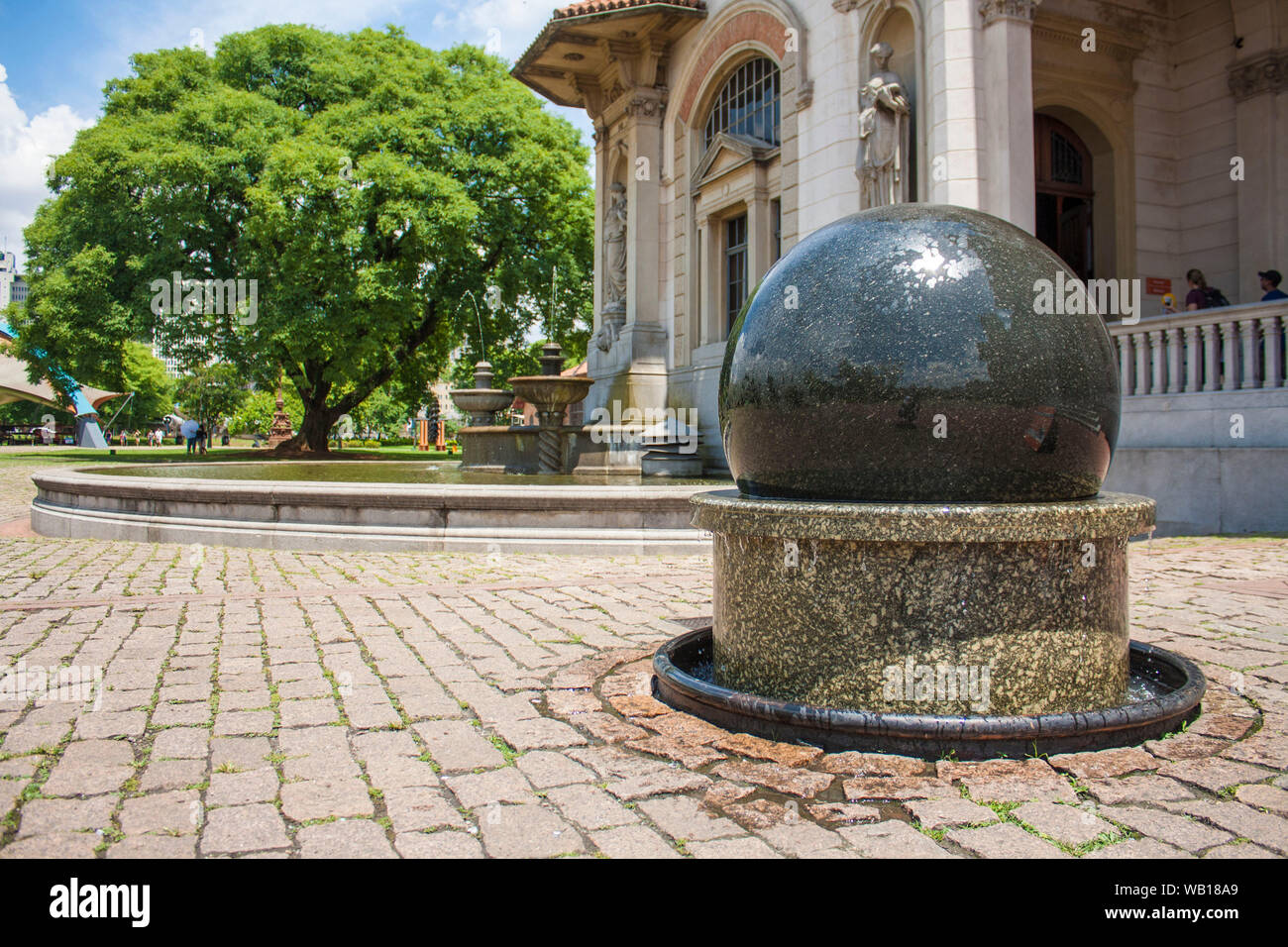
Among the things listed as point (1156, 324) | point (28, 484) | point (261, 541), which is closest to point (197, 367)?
point (28, 484)

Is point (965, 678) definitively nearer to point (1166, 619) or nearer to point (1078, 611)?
point (1078, 611)

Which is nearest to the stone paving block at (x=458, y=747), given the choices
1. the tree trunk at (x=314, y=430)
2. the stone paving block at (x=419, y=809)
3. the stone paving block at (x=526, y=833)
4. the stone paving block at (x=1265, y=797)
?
→ the stone paving block at (x=419, y=809)

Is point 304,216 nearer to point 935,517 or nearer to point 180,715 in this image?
point 180,715

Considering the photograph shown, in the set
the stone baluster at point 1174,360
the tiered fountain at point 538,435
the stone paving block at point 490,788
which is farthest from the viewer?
the tiered fountain at point 538,435

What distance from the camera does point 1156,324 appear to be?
11375 mm

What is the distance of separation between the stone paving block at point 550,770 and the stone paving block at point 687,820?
311mm

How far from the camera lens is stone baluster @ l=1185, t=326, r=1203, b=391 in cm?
1090

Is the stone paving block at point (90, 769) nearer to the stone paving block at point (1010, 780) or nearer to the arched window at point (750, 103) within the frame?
the stone paving block at point (1010, 780)

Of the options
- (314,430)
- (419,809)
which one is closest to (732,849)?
(419,809)

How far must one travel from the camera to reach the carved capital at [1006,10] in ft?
41.0

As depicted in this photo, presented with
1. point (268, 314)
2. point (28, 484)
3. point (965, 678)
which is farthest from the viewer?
point (268, 314)

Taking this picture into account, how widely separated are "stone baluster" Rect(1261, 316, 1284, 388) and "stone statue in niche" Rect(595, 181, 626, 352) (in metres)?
14.3

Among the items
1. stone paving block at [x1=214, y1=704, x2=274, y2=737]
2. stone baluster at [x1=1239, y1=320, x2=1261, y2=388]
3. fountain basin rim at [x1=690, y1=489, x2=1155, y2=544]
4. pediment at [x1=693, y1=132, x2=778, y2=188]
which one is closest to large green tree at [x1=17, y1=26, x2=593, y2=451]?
A: pediment at [x1=693, y1=132, x2=778, y2=188]

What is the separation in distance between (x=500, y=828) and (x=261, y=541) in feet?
24.9
